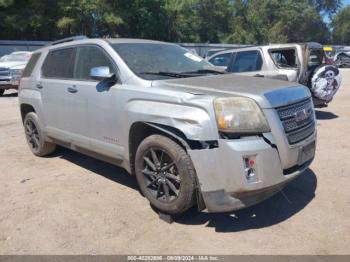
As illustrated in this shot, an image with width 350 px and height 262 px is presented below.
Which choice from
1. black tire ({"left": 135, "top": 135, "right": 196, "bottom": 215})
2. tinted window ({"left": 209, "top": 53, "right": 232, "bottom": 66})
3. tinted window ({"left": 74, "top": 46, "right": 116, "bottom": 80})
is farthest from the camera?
tinted window ({"left": 209, "top": 53, "right": 232, "bottom": 66})

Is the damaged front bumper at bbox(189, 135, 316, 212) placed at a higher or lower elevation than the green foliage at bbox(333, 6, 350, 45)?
higher

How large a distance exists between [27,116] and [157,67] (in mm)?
2926

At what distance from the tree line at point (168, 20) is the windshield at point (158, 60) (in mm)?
31109

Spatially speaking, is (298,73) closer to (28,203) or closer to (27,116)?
(27,116)

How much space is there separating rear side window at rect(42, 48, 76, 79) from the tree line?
1165 inches

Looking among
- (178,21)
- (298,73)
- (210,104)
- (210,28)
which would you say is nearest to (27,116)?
(210,104)

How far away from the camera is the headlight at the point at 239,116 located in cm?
353

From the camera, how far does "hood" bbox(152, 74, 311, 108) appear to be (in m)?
3.73

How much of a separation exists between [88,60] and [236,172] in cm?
266

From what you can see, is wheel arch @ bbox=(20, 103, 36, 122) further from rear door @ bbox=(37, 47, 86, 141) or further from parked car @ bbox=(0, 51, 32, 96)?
parked car @ bbox=(0, 51, 32, 96)

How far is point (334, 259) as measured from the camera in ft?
10.8

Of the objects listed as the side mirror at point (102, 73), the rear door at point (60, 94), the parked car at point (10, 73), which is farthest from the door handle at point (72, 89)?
the parked car at point (10, 73)

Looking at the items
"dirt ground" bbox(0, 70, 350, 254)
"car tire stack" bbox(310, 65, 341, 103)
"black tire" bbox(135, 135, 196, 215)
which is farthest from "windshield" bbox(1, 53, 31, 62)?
"black tire" bbox(135, 135, 196, 215)

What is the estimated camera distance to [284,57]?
9523 millimetres
